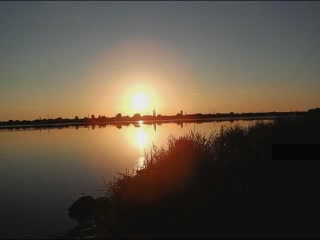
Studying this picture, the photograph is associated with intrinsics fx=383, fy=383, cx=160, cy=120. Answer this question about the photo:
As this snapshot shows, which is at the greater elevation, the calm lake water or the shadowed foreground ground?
the shadowed foreground ground

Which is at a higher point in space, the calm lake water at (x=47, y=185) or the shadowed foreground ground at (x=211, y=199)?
the shadowed foreground ground at (x=211, y=199)

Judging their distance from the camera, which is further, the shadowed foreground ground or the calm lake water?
the calm lake water

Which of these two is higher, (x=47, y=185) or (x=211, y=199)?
(x=211, y=199)

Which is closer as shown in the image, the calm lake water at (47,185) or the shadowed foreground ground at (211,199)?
the shadowed foreground ground at (211,199)

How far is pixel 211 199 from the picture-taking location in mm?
14656

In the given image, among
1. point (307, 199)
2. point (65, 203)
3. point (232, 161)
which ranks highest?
point (232, 161)

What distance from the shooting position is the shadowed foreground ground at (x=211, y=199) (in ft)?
44.1

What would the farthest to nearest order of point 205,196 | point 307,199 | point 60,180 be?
point 60,180 → point 307,199 → point 205,196

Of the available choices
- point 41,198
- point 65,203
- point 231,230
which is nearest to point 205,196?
point 231,230

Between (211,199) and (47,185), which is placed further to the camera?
(47,185)

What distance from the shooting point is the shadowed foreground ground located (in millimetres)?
13453

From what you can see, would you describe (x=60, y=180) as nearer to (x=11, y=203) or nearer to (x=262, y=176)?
(x=11, y=203)

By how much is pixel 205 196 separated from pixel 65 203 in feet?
41.5

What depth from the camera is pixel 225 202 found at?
14.7 meters
